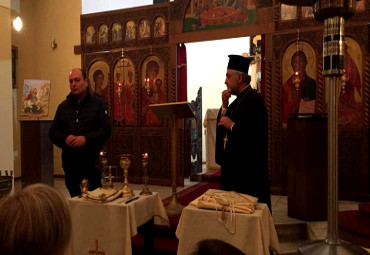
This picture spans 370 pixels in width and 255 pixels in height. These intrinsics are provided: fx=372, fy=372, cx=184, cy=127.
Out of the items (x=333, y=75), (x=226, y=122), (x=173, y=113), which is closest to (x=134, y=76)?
(x=173, y=113)

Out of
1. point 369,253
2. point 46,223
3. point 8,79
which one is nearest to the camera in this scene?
point 46,223

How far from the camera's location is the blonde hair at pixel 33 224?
95 cm

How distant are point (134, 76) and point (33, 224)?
7.31 m

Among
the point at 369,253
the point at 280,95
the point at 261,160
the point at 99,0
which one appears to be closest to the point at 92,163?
the point at 261,160

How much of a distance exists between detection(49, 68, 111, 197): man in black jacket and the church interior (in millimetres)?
760

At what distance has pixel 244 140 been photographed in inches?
147

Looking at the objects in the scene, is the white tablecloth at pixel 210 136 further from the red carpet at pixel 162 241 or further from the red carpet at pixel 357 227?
the red carpet at pixel 357 227

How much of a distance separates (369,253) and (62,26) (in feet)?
27.4

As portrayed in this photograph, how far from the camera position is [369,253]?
2824 mm

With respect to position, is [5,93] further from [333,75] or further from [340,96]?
[340,96]

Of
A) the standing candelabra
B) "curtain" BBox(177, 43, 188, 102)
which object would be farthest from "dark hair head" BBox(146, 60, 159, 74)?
the standing candelabra

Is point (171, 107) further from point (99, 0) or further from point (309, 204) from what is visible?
point (99, 0)

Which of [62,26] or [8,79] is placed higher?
[62,26]

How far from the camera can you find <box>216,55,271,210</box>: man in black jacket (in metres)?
3.74
